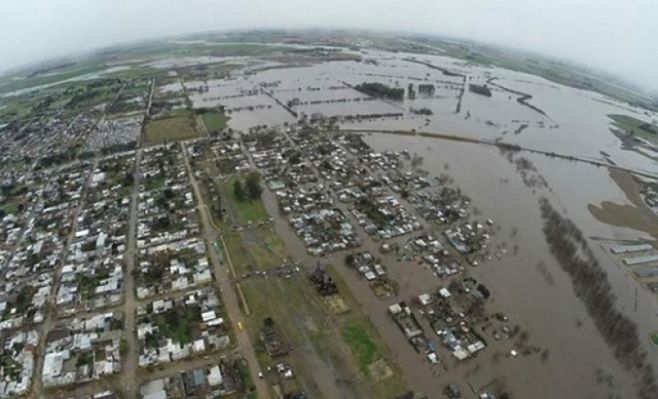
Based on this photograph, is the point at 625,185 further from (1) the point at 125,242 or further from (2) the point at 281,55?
(2) the point at 281,55

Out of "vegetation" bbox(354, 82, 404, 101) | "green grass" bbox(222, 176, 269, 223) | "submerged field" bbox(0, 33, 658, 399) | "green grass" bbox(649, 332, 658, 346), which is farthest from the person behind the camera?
"vegetation" bbox(354, 82, 404, 101)

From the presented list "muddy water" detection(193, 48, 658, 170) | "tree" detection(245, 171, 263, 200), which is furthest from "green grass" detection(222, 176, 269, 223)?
"muddy water" detection(193, 48, 658, 170)

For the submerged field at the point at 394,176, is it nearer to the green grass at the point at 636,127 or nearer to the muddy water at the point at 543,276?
the muddy water at the point at 543,276

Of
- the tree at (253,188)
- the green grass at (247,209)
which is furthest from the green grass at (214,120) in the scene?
the green grass at (247,209)

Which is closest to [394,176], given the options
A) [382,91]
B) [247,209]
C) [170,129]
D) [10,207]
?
[247,209]

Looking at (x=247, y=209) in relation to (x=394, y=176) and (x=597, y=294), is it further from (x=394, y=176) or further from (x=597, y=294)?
(x=597, y=294)

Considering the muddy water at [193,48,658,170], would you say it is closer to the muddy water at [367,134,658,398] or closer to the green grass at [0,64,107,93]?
the muddy water at [367,134,658,398]
